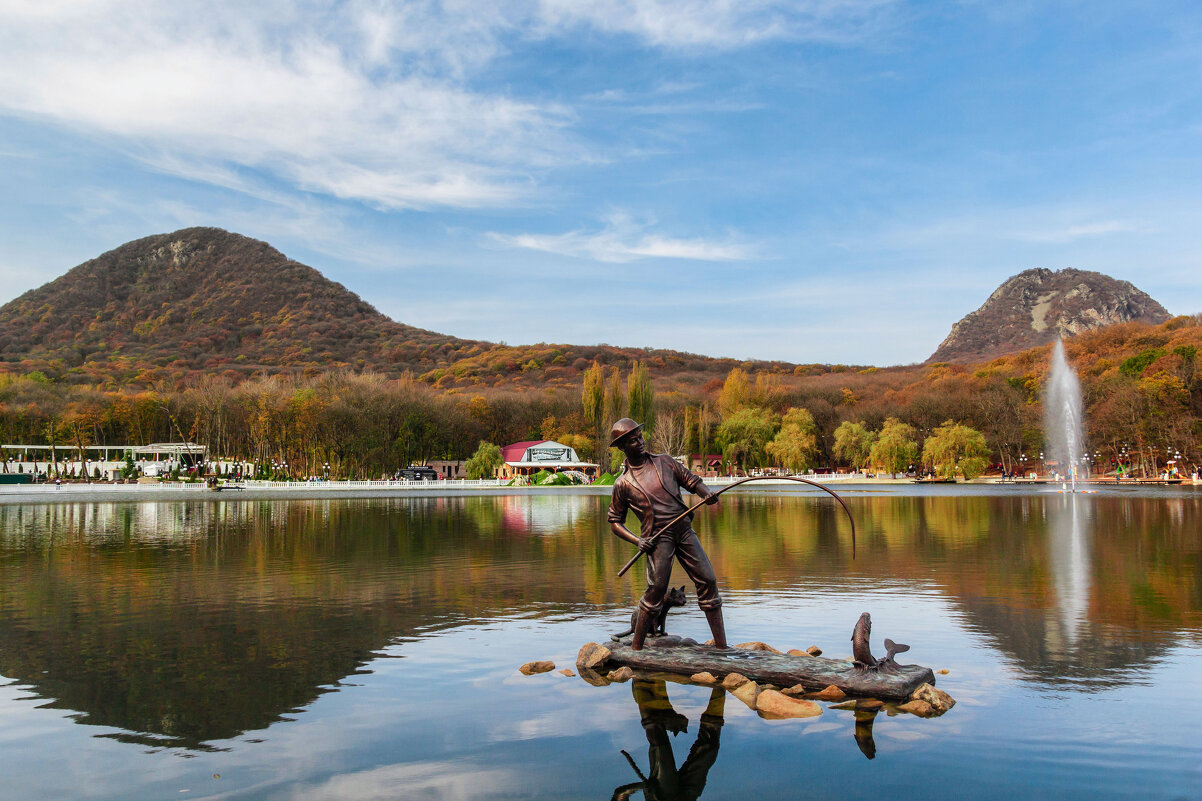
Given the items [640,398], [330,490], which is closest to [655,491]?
[330,490]

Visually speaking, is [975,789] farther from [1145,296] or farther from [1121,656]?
[1145,296]

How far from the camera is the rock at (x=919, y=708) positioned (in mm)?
6382

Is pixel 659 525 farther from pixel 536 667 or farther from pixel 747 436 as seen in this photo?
pixel 747 436

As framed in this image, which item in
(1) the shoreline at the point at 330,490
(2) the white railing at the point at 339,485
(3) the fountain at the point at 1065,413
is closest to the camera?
(1) the shoreline at the point at 330,490

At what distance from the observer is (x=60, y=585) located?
500 inches

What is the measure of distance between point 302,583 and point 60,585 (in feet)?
11.0

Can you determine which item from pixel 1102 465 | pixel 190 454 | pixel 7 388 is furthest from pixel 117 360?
pixel 1102 465

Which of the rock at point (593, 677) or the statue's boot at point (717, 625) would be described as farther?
the statue's boot at point (717, 625)

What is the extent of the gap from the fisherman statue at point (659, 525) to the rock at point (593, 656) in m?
0.31

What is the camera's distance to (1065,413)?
2613 inches

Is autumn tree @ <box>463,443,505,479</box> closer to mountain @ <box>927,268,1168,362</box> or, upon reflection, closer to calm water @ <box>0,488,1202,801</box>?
calm water @ <box>0,488,1202,801</box>

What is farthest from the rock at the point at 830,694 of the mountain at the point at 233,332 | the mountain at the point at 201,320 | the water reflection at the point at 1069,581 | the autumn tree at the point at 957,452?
the mountain at the point at 201,320

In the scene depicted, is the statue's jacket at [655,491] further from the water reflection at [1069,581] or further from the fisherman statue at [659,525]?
the water reflection at [1069,581]

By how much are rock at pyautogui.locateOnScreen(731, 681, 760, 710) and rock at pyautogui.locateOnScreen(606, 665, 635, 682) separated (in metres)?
1.00
